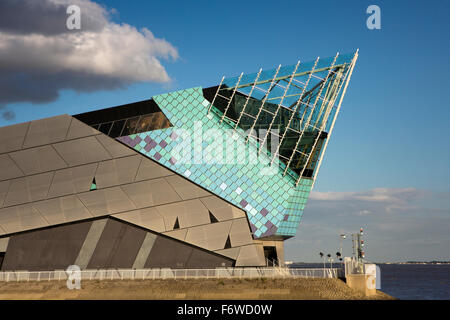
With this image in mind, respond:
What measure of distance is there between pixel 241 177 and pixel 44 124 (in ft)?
73.9

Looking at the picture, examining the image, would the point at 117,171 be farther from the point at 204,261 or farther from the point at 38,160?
the point at 204,261

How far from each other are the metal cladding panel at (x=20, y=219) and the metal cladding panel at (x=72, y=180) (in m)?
2.84

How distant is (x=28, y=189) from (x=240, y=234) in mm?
23922

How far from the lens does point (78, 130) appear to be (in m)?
70.4

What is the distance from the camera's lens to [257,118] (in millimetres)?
71000

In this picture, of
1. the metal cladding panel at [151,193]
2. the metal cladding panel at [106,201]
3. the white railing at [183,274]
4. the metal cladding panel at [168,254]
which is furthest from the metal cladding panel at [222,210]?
the metal cladding panel at [106,201]

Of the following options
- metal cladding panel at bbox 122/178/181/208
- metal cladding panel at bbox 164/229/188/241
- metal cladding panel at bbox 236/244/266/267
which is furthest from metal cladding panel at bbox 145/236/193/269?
metal cladding panel at bbox 236/244/266/267

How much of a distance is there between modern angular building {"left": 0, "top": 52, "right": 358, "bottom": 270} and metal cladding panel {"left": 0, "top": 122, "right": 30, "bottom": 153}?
0.36 feet

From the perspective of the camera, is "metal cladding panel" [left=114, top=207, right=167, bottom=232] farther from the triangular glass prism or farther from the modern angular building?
the triangular glass prism

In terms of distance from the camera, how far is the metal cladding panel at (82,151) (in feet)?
229

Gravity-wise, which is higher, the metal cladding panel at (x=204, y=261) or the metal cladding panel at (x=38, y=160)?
the metal cladding panel at (x=38, y=160)

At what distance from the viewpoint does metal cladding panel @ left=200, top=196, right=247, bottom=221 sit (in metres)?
67.0

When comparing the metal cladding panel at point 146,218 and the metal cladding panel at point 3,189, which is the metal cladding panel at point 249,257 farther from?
the metal cladding panel at point 3,189
